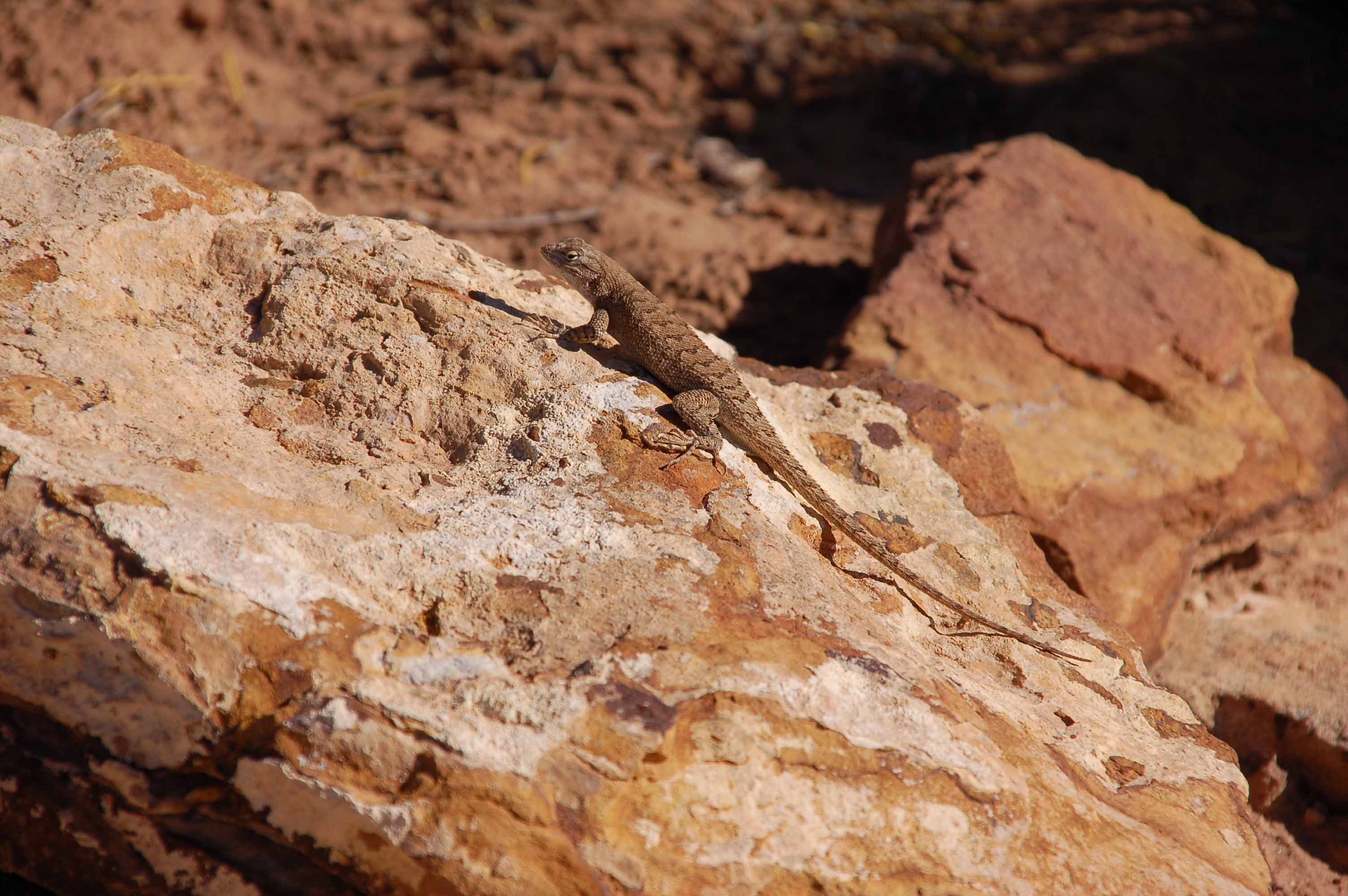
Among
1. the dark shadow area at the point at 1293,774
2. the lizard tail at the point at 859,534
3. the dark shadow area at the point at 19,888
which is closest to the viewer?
the dark shadow area at the point at 19,888

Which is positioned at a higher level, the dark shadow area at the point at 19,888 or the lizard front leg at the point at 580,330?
the lizard front leg at the point at 580,330

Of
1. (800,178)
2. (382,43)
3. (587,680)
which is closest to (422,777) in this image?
(587,680)

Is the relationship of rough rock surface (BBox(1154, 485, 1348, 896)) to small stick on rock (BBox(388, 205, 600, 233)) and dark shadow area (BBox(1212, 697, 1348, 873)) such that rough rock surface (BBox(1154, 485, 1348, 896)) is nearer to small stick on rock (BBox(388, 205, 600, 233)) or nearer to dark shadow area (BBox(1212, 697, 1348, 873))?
dark shadow area (BBox(1212, 697, 1348, 873))

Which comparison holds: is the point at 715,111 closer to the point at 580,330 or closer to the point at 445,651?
the point at 580,330

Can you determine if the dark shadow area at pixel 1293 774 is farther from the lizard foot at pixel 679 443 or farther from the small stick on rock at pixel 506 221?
the small stick on rock at pixel 506 221

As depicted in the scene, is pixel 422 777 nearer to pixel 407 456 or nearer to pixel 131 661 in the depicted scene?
pixel 131 661

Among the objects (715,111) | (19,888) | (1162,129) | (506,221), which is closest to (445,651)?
(19,888)

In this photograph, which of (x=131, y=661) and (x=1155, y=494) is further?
(x=1155, y=494)

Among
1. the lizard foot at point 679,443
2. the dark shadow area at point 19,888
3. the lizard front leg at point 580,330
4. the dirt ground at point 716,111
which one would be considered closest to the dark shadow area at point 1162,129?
the dirt ground at point 716,111
